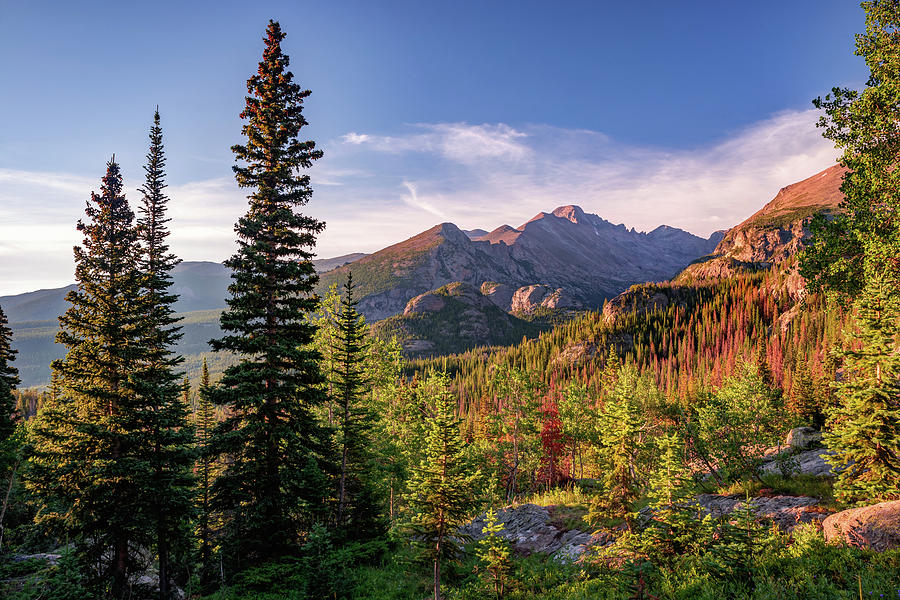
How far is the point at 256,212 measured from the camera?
17594 millimetres

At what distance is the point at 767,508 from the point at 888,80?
16.5m

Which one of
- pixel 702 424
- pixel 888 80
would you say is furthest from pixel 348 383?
pixel 888 80

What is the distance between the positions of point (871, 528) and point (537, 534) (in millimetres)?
18427

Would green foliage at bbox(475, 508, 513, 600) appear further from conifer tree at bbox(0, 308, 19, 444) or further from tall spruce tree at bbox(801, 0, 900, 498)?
conifer tree at bbox(0, 308, 19, 444)

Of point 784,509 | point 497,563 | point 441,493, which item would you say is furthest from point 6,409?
point 784,509

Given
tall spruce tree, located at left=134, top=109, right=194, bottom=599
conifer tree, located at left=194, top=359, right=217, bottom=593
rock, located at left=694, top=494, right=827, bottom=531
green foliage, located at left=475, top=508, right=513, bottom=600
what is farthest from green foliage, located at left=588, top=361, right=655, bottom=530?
conifer tree, located at left=194, top=359, right=217, bottom=593

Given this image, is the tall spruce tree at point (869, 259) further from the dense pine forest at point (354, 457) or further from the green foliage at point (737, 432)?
the green foliage at point (737, 432)

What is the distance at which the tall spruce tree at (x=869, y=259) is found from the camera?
11141mm

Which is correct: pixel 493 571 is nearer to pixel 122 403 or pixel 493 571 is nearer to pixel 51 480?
pixel 122 403

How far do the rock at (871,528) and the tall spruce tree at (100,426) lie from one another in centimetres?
2486

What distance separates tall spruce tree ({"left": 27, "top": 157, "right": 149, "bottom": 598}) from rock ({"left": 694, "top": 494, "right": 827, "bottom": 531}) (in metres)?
23.4

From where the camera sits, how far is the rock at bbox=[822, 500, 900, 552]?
8.94 m

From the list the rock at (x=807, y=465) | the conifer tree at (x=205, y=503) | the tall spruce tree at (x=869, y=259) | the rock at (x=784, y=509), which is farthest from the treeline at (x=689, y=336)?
the tall spruce tree at (x=869, y=259)

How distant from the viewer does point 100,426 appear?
17188 mm
